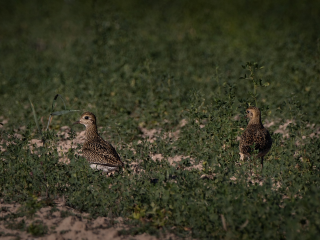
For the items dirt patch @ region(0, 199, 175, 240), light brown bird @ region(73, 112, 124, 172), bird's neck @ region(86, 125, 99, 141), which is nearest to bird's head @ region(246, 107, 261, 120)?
light brown bird @ region(73, 112, 124, 172)

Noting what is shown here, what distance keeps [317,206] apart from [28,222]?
3781 millimetres

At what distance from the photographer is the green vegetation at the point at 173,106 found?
670 centimetres

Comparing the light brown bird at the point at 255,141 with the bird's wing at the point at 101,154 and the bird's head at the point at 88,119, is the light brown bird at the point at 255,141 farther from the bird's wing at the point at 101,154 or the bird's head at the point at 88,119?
the bird's head at the point at 88,119

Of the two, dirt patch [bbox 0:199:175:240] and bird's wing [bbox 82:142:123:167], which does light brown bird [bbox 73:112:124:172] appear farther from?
dirt patch [bbox 0:199:175:240]

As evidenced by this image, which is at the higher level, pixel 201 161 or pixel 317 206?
pixel 317 206

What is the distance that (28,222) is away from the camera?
684 cm

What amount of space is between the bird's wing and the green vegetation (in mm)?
214

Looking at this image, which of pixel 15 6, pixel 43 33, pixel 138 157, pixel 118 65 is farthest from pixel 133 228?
pixel 15 6

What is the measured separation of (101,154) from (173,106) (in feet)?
11.5

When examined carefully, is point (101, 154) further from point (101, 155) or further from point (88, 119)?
point (88, 119)

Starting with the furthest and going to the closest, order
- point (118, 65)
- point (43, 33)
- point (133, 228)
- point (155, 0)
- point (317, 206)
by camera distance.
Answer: point (155, 0) → point (43, 33) → point (118, 65) → point (133, 228) → point (317, 206)

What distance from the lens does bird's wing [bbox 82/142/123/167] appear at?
26.7ft

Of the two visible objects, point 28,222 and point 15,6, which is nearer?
point 28,222

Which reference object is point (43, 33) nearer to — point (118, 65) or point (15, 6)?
point (15, 6)
